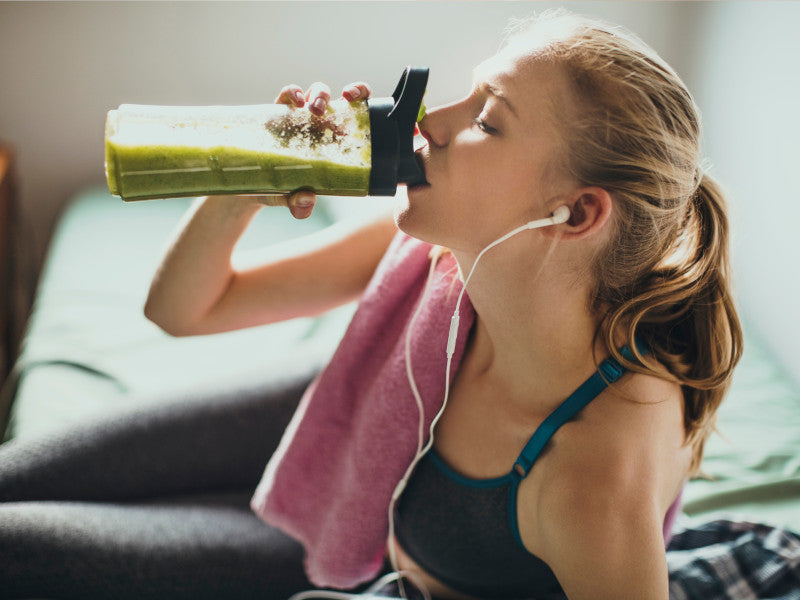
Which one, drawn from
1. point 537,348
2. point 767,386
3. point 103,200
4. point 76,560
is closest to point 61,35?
point 103,200

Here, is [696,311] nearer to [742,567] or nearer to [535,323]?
[535,323]

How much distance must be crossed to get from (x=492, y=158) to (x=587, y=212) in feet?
0.39

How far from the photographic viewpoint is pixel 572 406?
902 mm

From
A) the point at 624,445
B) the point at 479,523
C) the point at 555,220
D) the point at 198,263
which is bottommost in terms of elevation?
the point at 479,523

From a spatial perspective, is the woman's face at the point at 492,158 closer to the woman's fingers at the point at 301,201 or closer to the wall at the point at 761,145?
the woman's fingers at the point at 301,201

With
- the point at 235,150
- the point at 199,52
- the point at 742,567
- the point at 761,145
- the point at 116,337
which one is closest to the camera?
the point at 235,150

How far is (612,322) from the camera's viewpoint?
0.90 m

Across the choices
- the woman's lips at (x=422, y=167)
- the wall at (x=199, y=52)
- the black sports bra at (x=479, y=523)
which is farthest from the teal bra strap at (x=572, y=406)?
the wall at (x=199, y=52)

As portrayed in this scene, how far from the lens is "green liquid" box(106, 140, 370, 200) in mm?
761

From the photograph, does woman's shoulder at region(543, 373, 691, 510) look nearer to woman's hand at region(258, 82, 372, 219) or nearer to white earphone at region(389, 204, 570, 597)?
white earphone at region(389, 204, 570, 597)

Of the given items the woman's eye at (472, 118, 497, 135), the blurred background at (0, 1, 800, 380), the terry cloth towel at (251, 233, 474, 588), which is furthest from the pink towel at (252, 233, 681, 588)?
the blurred background at (0, 1, 800, 380)

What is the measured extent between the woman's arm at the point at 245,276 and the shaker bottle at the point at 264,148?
0.28 meters


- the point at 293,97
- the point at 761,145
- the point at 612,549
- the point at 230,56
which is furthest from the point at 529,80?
the point at 230,56

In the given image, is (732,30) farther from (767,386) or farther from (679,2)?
(767,386)
